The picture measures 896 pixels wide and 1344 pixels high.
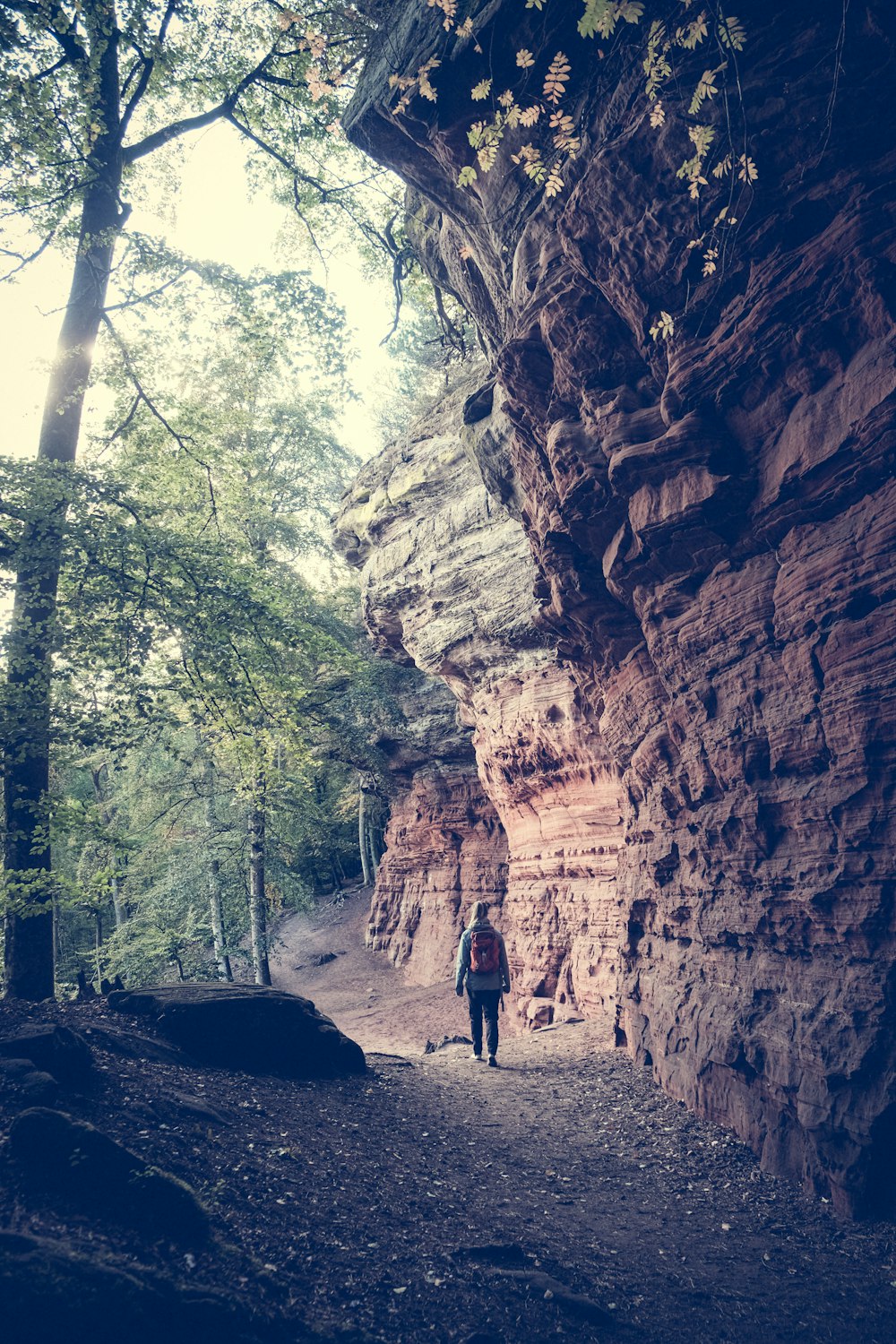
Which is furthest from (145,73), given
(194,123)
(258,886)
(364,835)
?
(364,835)

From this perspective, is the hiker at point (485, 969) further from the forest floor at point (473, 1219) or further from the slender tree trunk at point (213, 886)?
the slender tree trunk at point (213, 886)

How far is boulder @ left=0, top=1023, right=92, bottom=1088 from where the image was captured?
502 centimetres

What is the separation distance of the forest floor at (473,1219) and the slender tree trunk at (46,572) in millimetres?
1616

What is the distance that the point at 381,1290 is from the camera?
13.0 ft

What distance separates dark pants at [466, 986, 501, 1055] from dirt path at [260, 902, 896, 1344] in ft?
3.64

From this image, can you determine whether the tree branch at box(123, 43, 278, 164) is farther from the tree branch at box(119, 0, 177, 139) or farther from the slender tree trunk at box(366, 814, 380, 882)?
the slender tree trunk at box(366, 814, 380, 882)

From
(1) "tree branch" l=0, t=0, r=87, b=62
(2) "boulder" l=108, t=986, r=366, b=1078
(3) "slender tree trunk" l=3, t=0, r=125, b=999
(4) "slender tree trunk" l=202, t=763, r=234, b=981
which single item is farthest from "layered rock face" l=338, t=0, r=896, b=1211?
(4) "slender tree trunk" l=202, t=763, r=234, b=981

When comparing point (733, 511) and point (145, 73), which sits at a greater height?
point (145, 73)

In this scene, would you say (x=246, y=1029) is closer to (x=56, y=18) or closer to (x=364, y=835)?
(x=56, y=18)

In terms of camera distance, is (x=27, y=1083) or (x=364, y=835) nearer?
(x=27, y=1083)

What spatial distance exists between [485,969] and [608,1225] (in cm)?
500

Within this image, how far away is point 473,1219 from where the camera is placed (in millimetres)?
5176

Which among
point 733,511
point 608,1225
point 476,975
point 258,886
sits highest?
point 733,511

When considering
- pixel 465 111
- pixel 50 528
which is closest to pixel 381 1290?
pixel 50 528
